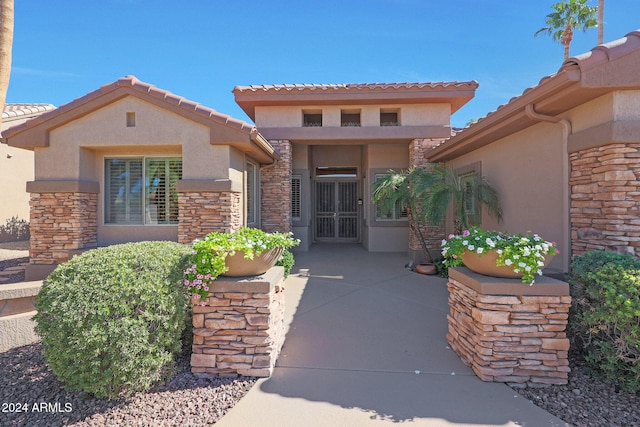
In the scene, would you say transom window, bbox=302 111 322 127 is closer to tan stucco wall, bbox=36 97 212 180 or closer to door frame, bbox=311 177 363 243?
door frame, bbox=311 177 363 243

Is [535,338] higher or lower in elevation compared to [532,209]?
lower

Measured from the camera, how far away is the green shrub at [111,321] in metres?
2.89

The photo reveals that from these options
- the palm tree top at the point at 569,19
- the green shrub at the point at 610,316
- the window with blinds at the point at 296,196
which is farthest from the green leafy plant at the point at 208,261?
the palm tree top at the point at 569,19

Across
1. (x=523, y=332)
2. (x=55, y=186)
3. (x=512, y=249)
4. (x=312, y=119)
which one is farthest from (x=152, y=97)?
(x=523, y=332)

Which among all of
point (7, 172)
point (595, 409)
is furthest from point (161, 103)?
point (7, 172)

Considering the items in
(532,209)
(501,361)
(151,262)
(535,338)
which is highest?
(532,209)

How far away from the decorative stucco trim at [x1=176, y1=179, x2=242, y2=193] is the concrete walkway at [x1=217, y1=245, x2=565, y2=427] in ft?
9.36

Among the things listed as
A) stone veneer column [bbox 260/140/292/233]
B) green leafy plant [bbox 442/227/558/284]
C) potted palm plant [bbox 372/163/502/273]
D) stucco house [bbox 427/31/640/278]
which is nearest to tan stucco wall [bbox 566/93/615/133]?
stucco house [bbox 427/31/640/278]

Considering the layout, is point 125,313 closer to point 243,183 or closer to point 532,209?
point 243,183

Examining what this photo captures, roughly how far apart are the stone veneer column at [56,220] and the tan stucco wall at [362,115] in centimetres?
570

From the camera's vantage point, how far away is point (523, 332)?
→ 3.29 metres

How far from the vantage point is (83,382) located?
115 inches

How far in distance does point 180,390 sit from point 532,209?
252 inches

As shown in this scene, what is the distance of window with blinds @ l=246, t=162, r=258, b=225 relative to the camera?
916 cm
